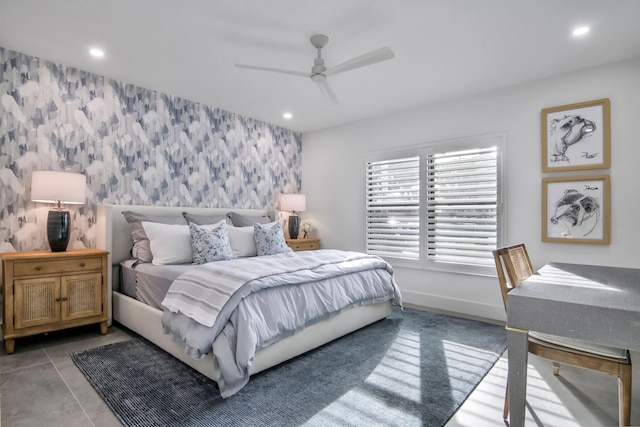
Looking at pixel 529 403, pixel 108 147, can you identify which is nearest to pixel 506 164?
pixel 529 403

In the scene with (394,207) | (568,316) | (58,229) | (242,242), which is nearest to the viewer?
(568,316)

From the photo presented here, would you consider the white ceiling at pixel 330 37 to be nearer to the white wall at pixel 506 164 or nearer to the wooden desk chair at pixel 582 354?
the white wall at pixel 506 164

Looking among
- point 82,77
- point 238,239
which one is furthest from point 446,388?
point 82,77

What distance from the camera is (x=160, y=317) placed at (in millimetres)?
2688

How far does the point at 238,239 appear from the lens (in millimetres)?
3859

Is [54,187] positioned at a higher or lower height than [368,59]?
lower

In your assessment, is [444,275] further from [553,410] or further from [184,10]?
[184,10]

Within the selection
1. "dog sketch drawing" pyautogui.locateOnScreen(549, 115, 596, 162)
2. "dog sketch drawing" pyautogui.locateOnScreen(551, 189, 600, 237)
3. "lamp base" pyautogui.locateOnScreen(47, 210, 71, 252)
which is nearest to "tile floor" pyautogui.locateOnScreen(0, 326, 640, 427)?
"lamp base" pyautogui.locateOnScreen(47, 210, 71, 252)

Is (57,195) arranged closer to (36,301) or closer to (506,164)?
(36,301)

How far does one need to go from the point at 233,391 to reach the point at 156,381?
622 mm

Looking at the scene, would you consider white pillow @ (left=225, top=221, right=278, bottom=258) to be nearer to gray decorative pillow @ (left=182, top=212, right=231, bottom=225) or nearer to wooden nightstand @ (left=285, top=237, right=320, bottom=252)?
gray decorative pillow @ (left=182, top=212, right=231, bottom=225)

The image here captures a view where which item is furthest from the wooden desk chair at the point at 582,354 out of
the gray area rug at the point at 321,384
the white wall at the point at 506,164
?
the white wall at the point at 506,164

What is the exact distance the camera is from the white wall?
3.07 m

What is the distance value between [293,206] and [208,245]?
80.0 inches
